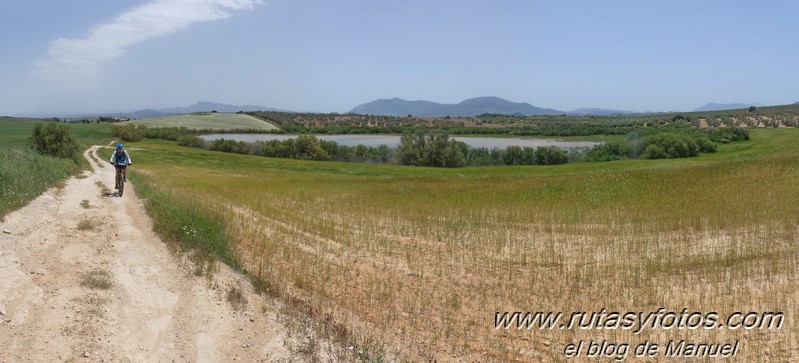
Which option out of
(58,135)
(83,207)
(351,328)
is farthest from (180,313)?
(58,135)

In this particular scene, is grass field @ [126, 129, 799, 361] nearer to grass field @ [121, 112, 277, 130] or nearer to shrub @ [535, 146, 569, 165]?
shrub @ [535, 146, 569, 165]

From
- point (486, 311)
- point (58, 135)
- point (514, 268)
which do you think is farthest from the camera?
point (58, 135)

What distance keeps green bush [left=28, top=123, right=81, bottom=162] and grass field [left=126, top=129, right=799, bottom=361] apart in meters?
25.7

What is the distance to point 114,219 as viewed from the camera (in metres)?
16.2

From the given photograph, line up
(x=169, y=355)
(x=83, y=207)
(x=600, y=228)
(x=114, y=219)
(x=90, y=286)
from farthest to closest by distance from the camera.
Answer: (x=600, y=228)
(x=83, y=207)
(x=114, y=219)
(x=90, y=286)
(x=169, y=355)

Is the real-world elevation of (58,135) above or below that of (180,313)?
above

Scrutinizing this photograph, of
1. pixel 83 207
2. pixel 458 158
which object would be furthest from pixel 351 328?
pixel 458 158

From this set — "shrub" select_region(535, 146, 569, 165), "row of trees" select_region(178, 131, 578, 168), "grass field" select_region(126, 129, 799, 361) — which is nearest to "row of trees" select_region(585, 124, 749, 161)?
"shrub" select_region(535, 146, 569, 165)

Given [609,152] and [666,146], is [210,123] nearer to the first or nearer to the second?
[609,152]

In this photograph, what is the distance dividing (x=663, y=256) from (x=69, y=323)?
15695 millimetres

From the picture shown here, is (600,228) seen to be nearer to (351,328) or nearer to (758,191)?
(758,191)

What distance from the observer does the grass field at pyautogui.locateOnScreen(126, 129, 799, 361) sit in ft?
33.4

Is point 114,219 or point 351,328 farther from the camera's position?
point 114,219

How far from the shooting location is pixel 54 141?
46.2 metres
